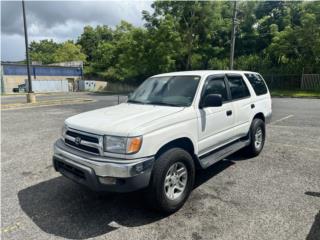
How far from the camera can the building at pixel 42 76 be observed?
38.0m

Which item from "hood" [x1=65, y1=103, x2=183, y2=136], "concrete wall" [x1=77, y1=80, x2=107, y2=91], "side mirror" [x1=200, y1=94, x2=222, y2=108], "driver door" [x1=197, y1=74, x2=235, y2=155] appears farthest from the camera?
"concrete wall" [x1=77, y1=80, x2=107, y2=91]

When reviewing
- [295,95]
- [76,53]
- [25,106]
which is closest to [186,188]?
[25,106]

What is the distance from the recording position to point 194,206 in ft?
11.6

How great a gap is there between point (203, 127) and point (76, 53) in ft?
215

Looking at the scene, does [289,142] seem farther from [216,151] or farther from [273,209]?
[273,209]

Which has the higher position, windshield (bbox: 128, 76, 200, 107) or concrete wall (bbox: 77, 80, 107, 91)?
windshield (bbox: 128, 76, 200, 107)

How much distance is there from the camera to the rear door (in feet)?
15.6

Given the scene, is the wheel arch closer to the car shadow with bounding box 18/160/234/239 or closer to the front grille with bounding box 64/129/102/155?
the car shadow with bounding box 18/160/234/239

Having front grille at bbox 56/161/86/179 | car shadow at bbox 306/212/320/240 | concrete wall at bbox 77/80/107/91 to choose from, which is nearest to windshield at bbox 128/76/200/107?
front grille at bbox 56/161/86/179

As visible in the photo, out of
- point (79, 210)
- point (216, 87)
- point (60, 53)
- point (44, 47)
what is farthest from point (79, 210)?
point (44, 47)

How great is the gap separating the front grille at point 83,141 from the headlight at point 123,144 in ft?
0.46

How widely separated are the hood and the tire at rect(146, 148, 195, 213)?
52cm

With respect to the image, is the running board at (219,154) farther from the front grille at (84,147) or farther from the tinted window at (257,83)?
the front grille at (84,147)

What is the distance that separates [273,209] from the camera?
134 inches
